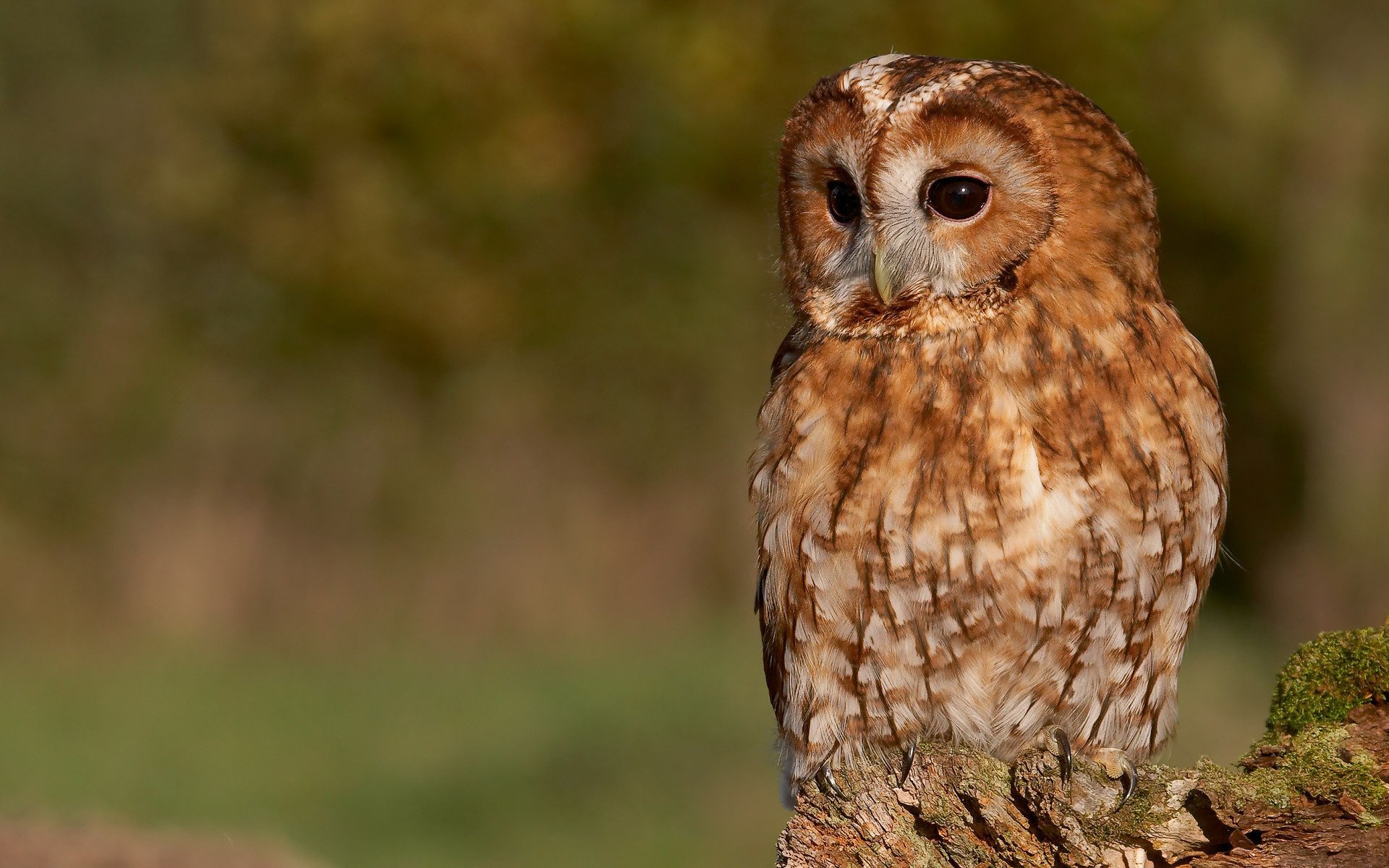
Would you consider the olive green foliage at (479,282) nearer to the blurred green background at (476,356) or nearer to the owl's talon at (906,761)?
the blurred green background at (476,356)

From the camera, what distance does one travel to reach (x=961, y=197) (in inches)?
95.5

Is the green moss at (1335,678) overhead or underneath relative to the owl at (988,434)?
underneath

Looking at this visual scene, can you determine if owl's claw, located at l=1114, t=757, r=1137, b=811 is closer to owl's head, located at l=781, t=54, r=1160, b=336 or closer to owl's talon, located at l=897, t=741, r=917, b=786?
owl's talon, located at l=897, t=741, r=917, b=786

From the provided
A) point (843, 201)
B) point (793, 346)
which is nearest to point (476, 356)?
point (793, 346)

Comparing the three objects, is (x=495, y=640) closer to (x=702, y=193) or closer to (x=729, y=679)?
(x=729, y=679)

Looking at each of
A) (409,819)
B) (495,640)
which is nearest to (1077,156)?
(409,819)

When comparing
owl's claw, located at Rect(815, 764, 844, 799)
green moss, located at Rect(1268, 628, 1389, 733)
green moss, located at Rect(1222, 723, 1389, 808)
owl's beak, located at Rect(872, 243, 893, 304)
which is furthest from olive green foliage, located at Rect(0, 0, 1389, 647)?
green moss, located at Rect(1222, 723, 1389, 808)

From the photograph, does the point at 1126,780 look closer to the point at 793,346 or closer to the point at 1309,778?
the point at 1309,778

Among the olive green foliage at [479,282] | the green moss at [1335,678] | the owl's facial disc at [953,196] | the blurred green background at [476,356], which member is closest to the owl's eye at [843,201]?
the owl's facial disc at [953,196]

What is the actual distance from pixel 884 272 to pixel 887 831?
0.91m

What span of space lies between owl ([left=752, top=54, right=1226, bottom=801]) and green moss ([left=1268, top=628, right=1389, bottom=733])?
280 mm

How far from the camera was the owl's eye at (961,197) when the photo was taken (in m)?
2.43

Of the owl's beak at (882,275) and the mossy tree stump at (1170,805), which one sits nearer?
the mossy tree stump at (1170,805)

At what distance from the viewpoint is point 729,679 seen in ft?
25.0
